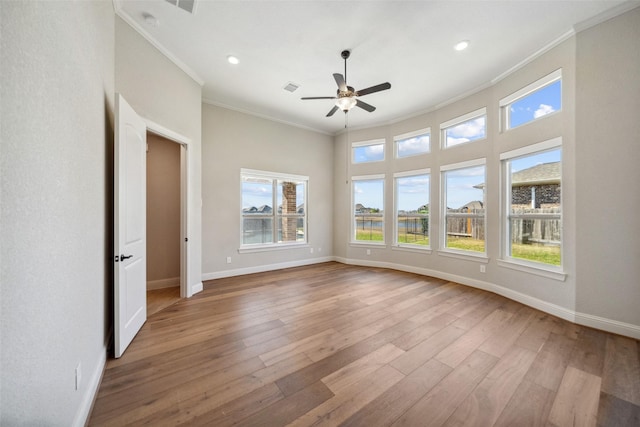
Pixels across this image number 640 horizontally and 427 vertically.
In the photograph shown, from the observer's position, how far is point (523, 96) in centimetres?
351

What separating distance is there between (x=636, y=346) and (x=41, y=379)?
4541 mm

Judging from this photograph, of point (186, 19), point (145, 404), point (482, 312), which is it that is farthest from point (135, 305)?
point (482, 312)

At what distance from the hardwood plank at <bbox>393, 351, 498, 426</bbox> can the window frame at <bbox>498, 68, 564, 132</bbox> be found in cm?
325

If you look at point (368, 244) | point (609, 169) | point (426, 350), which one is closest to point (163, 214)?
point (368, 244)

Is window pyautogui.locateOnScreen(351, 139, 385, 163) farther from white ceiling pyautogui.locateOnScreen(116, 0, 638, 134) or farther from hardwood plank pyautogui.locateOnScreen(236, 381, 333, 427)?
hardwood plank pyautogui.locateOnScreen(236, 381, 333, 427)

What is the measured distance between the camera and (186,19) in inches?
104

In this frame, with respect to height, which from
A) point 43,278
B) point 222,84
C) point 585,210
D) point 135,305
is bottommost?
point 135,305

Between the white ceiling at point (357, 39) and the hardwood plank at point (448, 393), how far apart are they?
3476mm

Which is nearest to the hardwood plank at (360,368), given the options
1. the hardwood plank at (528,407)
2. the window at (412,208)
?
the hardwood plank at (528,407)

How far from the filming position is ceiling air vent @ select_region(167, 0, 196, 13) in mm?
2378

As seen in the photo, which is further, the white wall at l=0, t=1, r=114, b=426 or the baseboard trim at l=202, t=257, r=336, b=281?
the baseboard trim at l=202, t=257, r=336, b=281

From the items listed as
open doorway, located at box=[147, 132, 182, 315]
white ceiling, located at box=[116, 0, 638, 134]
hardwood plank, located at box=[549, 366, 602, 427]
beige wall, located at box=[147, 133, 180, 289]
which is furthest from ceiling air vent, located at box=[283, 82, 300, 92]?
hardwood plank, located at box=[549, 366, 602, 427]

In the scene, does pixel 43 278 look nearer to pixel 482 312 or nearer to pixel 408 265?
pixel 482 312

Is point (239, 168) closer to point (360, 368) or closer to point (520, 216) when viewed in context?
point (360, 368)
